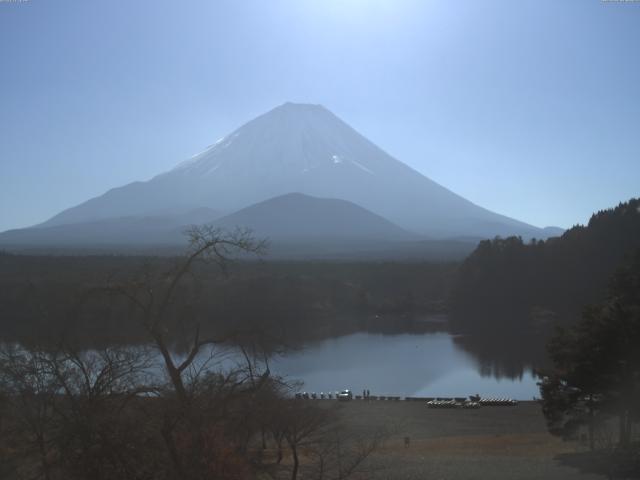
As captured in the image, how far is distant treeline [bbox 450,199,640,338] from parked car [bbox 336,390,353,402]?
49.4 feet

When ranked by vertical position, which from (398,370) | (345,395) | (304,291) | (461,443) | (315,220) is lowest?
(398,370)

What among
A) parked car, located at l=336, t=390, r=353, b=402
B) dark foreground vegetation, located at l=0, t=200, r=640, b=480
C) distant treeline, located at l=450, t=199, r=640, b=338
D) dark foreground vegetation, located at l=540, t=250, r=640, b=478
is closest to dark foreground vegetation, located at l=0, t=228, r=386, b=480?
dark foreground vegetation, located at l=0, t=200, r=640, b=480

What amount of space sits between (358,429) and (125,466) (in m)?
9.28

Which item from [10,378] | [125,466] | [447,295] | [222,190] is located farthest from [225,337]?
[222,190]

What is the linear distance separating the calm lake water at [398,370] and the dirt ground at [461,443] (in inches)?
89.4

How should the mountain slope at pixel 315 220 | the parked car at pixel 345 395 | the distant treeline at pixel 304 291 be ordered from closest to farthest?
the parked car at pixel 345 395 < the distant treeline at pixel 304 291 < the mountain slope at pixel 315 220

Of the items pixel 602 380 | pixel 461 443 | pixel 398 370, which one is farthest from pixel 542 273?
pixel 602 380

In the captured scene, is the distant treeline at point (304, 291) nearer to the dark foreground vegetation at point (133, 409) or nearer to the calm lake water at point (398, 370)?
the calm lake water at point (398, 370)

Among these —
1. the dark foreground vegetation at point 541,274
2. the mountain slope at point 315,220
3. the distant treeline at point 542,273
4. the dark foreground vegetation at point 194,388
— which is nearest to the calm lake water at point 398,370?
the dark foreground vegetation at point 194,388

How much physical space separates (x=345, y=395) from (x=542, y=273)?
22.1 m

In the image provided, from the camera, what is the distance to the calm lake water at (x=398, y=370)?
17562 mm

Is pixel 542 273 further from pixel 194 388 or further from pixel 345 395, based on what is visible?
pixel 194 388

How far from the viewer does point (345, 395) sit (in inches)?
622

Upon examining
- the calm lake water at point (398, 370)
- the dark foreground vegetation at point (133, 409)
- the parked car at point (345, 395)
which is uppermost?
the dark foreground vegetation at point (133, 409)
